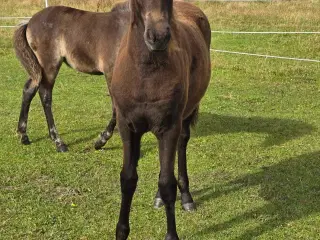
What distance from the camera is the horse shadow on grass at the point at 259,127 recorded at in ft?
21.7

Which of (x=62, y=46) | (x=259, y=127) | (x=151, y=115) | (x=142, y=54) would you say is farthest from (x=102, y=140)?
(x=142, y=54)

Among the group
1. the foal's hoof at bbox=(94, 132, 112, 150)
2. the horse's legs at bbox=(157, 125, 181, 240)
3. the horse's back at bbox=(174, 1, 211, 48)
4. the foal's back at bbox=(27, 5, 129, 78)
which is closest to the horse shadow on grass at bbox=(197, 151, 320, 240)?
the horse's legs at bbox=(157, 125, 181, 240)

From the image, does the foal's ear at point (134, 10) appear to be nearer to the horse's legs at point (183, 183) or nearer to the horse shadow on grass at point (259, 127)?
the horse's legs at point (183, 183)

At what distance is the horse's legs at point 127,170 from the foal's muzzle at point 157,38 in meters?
0.90

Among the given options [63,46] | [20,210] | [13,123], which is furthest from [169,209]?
[13,123]

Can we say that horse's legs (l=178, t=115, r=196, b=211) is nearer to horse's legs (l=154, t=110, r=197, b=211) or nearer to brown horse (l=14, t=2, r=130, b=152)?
horse's legs (l=154, t=110, r=197, b=211)

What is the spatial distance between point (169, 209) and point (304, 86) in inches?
251

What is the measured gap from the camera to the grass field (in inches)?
165

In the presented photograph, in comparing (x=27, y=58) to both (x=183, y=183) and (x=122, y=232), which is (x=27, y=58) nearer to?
(x=183, y=183)

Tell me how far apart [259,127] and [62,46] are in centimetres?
300

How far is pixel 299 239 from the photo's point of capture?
3943 mm

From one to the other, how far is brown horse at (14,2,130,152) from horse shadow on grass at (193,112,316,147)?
5.09 ft

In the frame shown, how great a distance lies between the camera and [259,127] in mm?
6992

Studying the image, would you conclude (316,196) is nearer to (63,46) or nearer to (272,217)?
(272,217)
